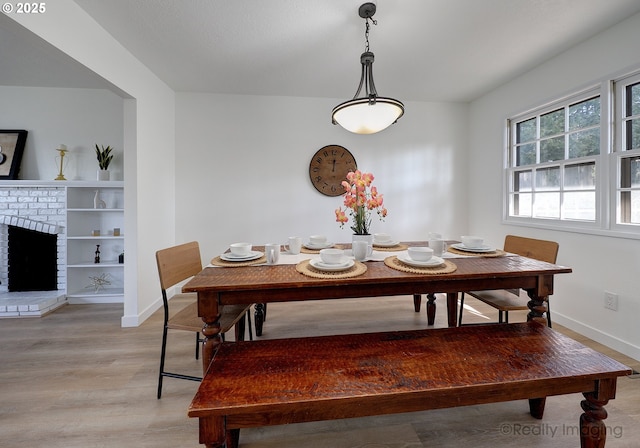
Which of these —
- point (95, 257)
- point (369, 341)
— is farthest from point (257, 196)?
point (369, 341)

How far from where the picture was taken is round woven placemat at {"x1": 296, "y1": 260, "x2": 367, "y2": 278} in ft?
4.63

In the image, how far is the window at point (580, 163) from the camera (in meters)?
2.15

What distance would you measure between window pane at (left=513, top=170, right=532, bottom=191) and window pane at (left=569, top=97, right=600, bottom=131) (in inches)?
24.0

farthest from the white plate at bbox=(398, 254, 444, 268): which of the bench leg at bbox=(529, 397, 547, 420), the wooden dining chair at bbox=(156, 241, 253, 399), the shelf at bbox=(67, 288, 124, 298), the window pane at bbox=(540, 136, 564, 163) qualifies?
the shelf at bbox=(67, 288, 124, 298)

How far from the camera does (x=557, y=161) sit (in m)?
2.70

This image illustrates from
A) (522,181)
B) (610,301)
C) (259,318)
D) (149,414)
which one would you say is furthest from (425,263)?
(522,181)

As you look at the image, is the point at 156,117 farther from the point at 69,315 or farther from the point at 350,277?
the point at 350,277

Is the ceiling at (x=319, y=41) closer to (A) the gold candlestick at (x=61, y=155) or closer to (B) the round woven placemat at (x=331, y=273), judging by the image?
(A) the gold candlestick at (x=61, y=155)

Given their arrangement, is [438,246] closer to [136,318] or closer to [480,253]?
[480,253]

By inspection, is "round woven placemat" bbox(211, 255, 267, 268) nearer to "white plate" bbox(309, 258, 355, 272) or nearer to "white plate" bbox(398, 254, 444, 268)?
"white plate" bbox(309, 258, 355, 272)

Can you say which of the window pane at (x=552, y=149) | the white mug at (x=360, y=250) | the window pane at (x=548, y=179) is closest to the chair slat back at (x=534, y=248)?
the window pane at (x=548, y=179)

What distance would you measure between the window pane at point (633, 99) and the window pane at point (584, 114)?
0.19 meters

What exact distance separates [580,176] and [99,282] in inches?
201

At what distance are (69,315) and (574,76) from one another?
5.29m
